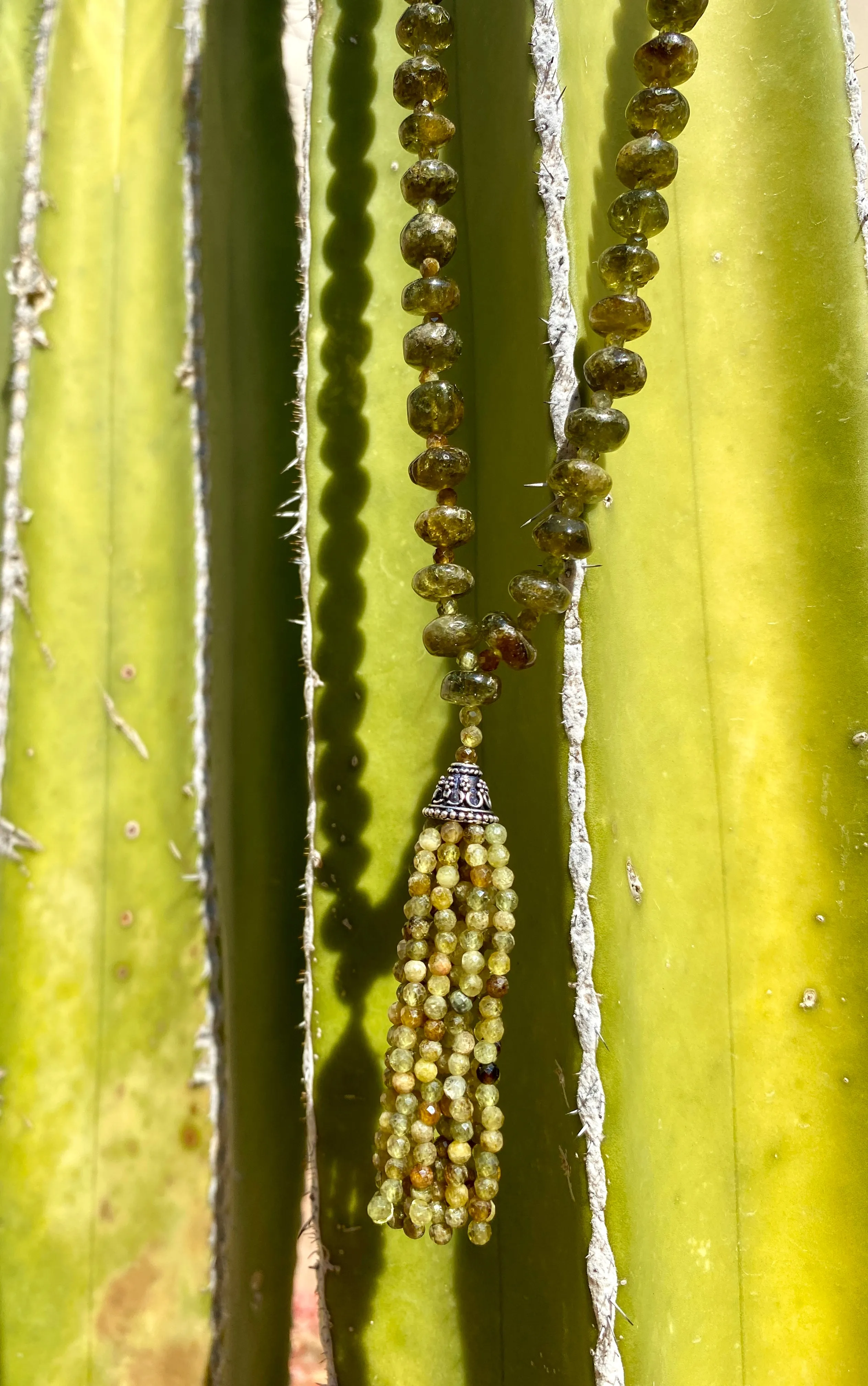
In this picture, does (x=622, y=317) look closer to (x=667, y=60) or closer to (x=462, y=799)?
(x=667, y=60)

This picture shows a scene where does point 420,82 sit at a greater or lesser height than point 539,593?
greater

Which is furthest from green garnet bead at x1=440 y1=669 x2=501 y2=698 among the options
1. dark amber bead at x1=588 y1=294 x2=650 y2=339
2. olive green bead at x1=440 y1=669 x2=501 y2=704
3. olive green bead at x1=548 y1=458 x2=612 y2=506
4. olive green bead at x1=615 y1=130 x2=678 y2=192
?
olive green bead at x1=615 y1=130 x2=678 y2=192

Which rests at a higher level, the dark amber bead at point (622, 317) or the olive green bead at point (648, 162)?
the olive green bead at point (648, 162)

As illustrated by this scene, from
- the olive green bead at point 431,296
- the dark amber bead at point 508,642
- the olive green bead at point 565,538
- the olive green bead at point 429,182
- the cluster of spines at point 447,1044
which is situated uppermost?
the olive green bead at point 429,182

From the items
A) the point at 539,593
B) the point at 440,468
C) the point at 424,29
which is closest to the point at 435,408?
the point at 440,468

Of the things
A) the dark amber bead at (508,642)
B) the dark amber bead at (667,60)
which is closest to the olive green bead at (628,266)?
the dark amber bead at (667,60)

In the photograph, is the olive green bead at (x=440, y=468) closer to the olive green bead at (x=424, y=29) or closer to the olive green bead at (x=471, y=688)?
the olive green bead at (x=471, y=688)
